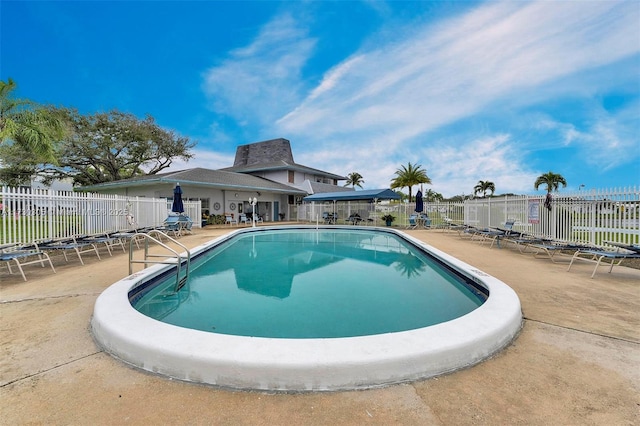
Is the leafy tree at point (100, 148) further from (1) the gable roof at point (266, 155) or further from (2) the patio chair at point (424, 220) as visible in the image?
(2) the patio chair at point (424, 220)

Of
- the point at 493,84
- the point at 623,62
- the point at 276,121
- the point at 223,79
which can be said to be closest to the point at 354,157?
the point at 276,121

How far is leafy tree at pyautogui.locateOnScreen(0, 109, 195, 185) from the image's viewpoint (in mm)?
26031

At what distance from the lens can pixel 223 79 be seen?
1911cm

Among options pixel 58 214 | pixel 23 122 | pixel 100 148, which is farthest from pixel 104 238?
pixel 100 148

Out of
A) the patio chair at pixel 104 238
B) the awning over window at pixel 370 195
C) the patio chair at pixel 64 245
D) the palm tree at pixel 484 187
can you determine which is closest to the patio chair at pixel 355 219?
the awning over window at pixel 370 195

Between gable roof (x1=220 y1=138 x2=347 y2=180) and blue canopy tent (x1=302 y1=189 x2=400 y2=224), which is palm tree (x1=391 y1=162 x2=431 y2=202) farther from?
blue canopy tent (x1=302 y1=189 x2=400 y2=224)

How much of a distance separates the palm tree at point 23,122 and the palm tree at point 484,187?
2643 inches

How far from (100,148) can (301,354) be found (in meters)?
33.8

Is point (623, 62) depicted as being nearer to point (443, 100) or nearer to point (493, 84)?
point (493, 84)

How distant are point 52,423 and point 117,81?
32368 mm

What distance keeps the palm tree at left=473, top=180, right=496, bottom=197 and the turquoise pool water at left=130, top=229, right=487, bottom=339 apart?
61450 millimetres

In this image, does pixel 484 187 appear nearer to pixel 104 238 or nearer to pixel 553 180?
pixel 553 180

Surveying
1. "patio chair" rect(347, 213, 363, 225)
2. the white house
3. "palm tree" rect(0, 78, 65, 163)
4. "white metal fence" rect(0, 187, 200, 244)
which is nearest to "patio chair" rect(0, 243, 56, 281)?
"white metal fence" rect(0, 187, 200, 244)

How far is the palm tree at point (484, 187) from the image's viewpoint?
61.5m
